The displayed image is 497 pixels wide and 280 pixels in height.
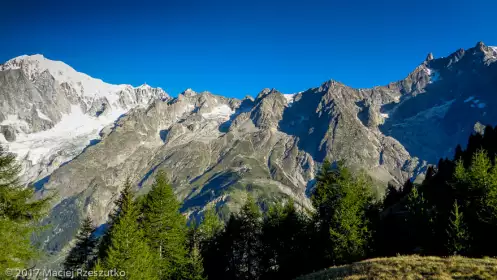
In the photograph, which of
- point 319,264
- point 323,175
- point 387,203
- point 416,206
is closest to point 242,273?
point 319,264

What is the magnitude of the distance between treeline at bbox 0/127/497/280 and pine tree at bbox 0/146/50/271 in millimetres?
6934

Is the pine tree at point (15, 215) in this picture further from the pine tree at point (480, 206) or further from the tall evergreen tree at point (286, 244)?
the pine tree at point (480, 206)

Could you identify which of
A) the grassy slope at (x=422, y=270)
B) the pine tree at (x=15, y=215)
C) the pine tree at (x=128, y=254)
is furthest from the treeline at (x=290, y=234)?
the grassy slope at (x=422, y=270)

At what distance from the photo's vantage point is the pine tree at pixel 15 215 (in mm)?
21859

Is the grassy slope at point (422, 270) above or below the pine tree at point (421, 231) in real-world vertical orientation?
below

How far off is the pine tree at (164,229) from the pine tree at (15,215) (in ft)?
48.7

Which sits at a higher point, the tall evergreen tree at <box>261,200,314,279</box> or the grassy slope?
the tall evergreen tree at <box>261,200,314,279</box>

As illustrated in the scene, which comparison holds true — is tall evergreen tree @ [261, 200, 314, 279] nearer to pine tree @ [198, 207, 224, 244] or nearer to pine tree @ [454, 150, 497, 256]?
pine tree @ [198, 207, 224, 244]

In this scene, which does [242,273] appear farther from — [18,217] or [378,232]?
[18,217]

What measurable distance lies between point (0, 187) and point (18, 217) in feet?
8.55

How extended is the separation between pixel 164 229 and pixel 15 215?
18.1 meters

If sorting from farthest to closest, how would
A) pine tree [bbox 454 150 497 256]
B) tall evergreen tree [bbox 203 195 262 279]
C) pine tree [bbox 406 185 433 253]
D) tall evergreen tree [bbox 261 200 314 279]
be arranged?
tall evergreen tree [bbox 203 195 262 279] → tall evergreen tree [bbox 261 200 314 279] → pine tree [bbox 406 185 433 253] → pine tree [bbox 454 150 497 256]

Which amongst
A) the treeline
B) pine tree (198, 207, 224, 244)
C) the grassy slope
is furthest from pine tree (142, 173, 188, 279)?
the grassy slope

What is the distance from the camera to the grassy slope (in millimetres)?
20484
